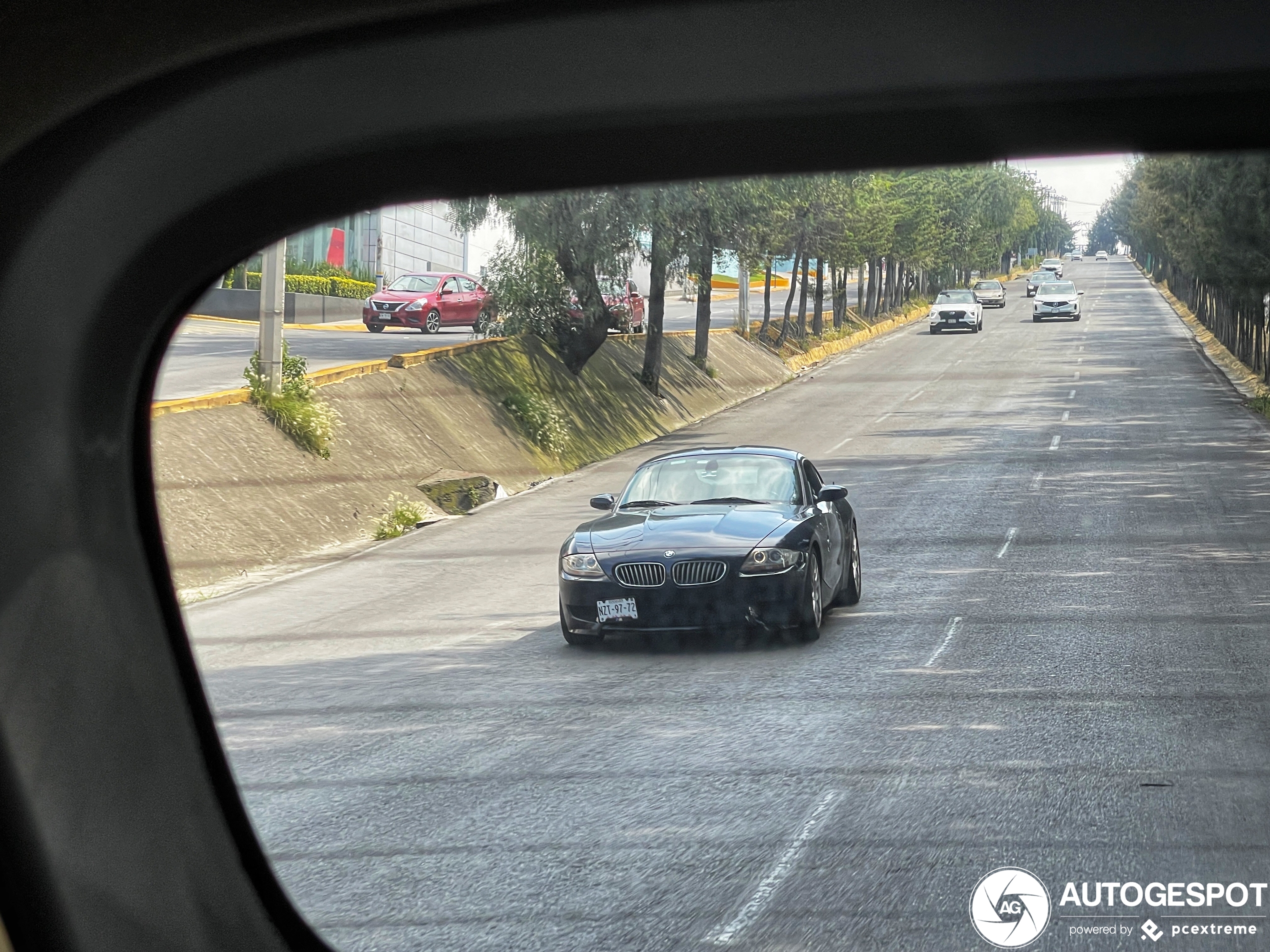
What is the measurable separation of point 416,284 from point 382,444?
996 centimetres

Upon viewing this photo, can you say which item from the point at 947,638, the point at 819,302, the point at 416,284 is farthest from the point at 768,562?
the point at 819,302

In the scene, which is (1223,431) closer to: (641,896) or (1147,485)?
(1147,485)

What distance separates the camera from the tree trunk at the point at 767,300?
30188mm

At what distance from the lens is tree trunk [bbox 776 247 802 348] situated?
33.9 meters

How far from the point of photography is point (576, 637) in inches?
500

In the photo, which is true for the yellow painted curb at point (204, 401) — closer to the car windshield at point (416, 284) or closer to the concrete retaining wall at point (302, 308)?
the concrete retaining wall at point (302, 308)

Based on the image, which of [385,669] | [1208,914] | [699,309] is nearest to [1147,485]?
[699,309]

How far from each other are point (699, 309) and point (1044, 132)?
102 feet

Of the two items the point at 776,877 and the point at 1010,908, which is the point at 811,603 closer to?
the point at 776,877

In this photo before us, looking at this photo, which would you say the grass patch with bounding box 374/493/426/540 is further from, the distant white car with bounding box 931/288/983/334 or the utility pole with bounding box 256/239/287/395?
the distant white car with bounding box 931/288/983/334

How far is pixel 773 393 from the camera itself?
141 ft

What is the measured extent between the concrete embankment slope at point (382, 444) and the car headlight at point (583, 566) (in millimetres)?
3309

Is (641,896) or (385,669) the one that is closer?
(641,896)

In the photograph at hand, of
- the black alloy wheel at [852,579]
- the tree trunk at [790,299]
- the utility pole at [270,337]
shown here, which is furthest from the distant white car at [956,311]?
the black alloy wheel at [852,579]
